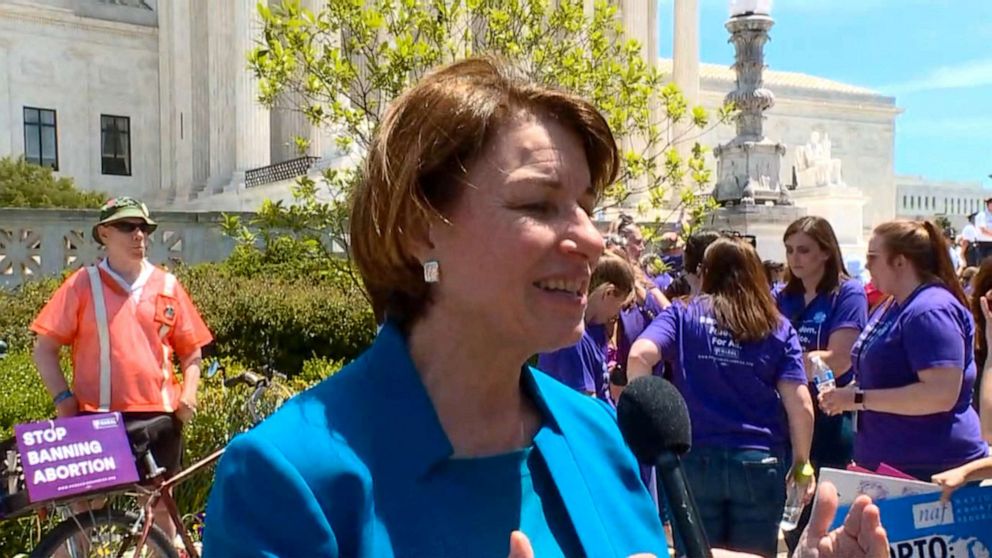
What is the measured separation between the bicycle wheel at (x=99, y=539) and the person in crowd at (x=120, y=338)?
322 mm

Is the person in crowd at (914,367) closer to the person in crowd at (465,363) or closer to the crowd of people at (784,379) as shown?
the crowd of people at (784,379)

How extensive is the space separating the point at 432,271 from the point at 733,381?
3.19 m

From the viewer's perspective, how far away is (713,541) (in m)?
4.76

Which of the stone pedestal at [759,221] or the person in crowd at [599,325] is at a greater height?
the stone pedestal at [759,221]

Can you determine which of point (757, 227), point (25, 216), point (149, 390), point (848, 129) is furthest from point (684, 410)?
point (848, 129)

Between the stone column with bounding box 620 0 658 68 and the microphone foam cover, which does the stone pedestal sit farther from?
the stone column with bounding box 620 0 658 68

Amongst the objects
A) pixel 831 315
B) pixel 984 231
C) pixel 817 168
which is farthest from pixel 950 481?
pixel 817 168

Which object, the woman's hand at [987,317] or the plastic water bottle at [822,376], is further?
the woman's hand at [987,317]

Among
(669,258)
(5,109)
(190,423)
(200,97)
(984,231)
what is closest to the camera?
(190,423)

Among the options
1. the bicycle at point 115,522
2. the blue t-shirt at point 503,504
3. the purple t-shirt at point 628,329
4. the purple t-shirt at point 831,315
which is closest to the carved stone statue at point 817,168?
the purple t-shirt at point 628,329

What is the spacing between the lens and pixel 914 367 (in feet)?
15.1

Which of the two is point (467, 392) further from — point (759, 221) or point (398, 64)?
point (759, 221)

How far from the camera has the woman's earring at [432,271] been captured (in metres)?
1.81

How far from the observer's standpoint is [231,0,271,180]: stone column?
33.3 metres
